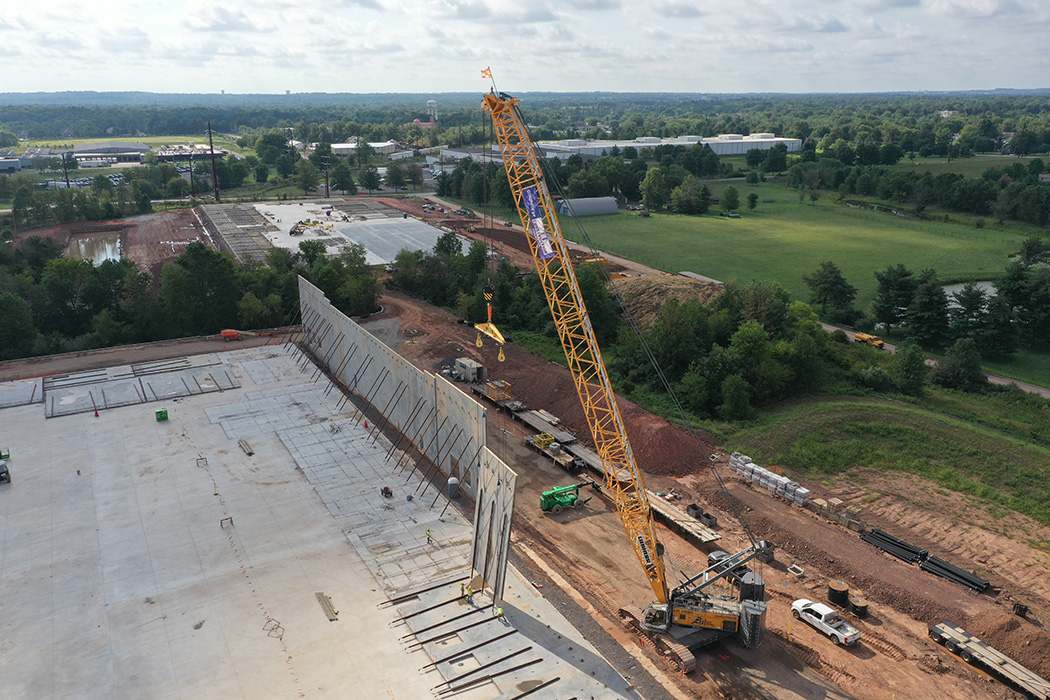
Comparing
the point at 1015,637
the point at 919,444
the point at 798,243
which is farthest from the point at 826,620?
the point at 798,243

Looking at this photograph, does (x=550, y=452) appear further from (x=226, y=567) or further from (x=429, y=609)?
(x=226, y=567)

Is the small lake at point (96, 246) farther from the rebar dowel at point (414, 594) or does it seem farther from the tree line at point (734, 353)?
the rebar dowel at point (414, 594)

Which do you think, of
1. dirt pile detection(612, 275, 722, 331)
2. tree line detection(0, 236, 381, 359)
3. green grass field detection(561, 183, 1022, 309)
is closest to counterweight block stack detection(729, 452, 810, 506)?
dirt pile detection(612, 275, 722, 331)

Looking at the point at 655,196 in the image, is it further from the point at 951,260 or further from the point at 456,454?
the point at 456,454

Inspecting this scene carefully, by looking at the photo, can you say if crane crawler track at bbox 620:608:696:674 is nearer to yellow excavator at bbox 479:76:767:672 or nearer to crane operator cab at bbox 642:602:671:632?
yellow excavator at bbox 479:76:767:672

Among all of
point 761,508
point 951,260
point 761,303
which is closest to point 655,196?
point 951,260

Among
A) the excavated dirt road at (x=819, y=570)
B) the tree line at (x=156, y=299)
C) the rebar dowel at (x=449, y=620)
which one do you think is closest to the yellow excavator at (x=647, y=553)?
the excavated dirt road at (x=819, y=570)

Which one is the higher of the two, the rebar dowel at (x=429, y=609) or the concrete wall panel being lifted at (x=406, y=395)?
the concrete wall panel being lifted at (x=406, y=395)
